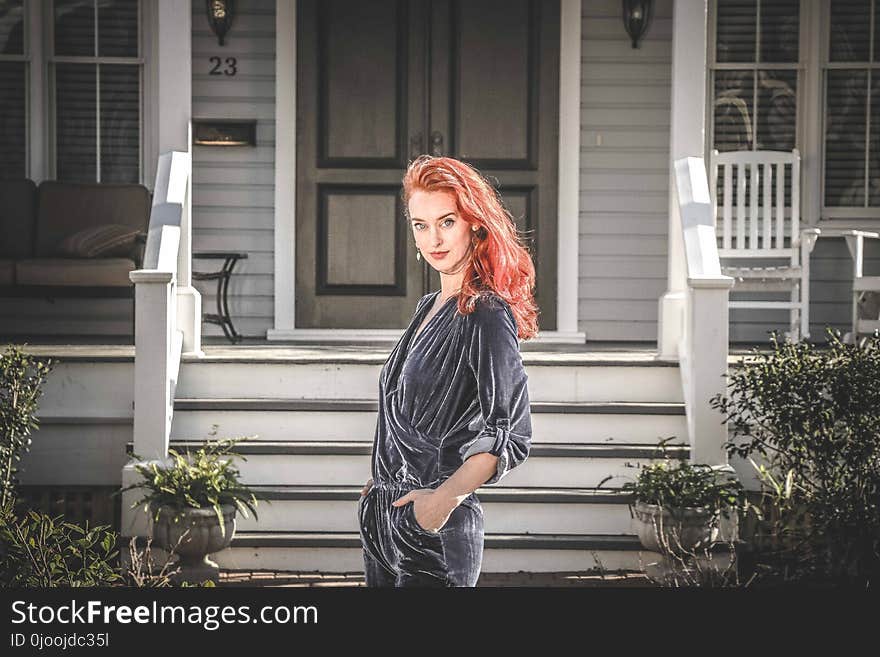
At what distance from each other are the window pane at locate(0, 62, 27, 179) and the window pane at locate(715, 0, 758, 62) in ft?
14.5

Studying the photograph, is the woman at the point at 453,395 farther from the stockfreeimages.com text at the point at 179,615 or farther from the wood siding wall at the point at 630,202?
the wood siding wall at the point at 630,202

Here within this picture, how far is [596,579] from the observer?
4781 mm

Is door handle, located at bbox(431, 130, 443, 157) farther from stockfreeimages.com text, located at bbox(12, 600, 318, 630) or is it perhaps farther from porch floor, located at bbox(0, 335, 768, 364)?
stockfreeimages.com text, located at bbox(12, 600, 318, 630)

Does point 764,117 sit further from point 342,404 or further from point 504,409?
point 504,409

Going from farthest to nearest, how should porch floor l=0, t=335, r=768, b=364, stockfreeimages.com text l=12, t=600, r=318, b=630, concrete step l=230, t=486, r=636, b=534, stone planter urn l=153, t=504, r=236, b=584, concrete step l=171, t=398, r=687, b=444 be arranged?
porch floor l=0, t=335, r=768, b=364 < concrete step l=171, t=398, r=687, b=444 < concrete step l=230, t=486, r=636, b=534 < stone planter urn l=153, t=504, r=236, b=584 < stockfreeimages.com text l=12, t=600, r=318, b=630

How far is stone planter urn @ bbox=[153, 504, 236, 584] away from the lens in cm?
448

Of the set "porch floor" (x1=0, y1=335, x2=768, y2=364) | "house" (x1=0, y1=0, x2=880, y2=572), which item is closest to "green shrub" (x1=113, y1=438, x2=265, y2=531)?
"porch floor" (x1=0, y1=335, x2=768, y2=364)

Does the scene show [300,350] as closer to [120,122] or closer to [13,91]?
[120,122]

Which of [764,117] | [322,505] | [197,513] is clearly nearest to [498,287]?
[197,513]

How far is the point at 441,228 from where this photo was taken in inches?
71.1

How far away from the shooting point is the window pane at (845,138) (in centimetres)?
741

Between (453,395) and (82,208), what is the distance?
5905mm

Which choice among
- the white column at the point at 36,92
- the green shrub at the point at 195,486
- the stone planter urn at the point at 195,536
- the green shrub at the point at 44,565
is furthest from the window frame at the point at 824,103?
the green shrub at the point at 44,565

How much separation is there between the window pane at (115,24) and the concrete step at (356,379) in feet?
9.66
